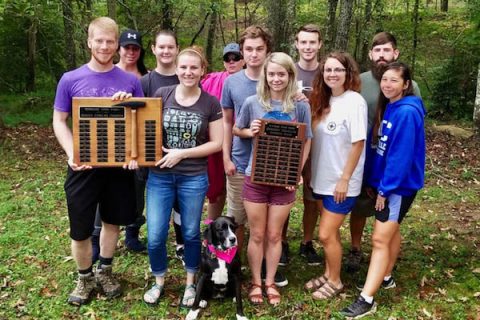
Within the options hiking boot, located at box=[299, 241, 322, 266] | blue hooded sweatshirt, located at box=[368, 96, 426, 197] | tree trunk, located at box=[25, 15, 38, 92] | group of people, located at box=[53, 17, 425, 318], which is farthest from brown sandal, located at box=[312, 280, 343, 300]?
tree trunk, located at box=[25, 15, 38, 92]

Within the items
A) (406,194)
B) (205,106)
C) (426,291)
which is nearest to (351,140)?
(406,194)

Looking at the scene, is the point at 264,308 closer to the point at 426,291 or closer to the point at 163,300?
the point at 163,300

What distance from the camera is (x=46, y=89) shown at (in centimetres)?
1644

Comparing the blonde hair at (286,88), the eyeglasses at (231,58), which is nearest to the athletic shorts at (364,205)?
the blonde hair at (286,88)

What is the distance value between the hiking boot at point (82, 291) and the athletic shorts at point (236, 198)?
1.53 meters

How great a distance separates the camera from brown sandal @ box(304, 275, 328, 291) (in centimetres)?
471

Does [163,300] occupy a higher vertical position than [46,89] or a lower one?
lower

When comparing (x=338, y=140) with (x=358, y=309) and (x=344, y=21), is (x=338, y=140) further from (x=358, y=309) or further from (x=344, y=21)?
(x=344, y=21)

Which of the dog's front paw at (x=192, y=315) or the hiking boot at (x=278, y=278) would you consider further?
the hiking boot at (x=278, y=278)

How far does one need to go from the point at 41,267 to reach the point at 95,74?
259 centimetres

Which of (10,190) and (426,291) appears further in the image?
(10,190)

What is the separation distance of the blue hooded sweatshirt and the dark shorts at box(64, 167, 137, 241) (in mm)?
2269

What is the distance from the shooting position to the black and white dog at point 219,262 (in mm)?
4035

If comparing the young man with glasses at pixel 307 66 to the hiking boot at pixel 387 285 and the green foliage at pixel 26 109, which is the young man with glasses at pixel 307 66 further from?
the green foliage at pixel 26 109
